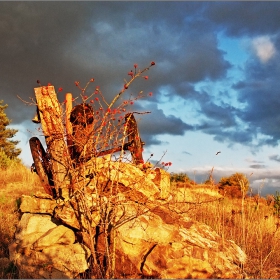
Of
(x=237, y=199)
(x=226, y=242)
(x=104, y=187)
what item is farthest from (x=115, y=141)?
(x=237, y=199)

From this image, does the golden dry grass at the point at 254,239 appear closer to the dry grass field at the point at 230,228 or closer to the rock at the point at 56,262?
the dry grass field at the point at 230,228

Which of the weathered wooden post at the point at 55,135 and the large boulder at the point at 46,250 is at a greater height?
the weathered wooden post at the point at 55,135

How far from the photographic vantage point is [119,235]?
19.0ft

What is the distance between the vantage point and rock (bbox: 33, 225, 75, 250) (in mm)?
6027

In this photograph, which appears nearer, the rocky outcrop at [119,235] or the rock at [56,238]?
the rocky outcrop at [119,235]

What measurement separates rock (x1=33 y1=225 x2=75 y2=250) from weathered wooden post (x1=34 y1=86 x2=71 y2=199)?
1.70ft

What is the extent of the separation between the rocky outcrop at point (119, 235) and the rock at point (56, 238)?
1 centimetres

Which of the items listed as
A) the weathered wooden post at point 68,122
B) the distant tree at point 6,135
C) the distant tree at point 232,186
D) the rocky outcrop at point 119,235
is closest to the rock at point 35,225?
the rocky outcrop at point 119,235

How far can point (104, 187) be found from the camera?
6383 millimetres

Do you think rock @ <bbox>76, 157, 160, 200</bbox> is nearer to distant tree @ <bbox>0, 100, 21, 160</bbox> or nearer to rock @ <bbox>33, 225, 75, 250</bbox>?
rock @ <bbox>33, 225, 75, 250</bbox>

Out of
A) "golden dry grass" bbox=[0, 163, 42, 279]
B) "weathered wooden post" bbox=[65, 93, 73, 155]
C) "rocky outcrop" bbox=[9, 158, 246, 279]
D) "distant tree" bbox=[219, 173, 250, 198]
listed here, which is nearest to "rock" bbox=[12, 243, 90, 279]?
"rocky outcrop" bbox=[9, 158, 246, 279]

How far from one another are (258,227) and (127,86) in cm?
514

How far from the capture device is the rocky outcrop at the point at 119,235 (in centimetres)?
573

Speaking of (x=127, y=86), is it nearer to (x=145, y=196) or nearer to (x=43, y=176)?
(x=145, y=196)
